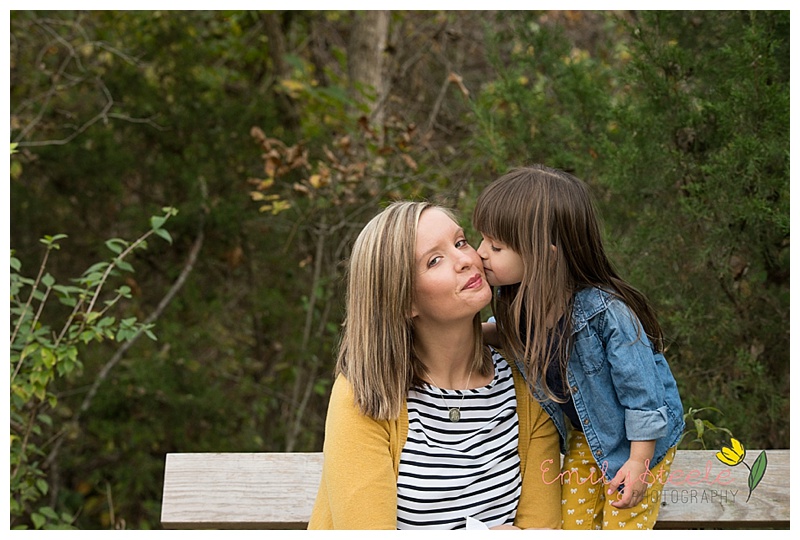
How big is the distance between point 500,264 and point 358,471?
612 mm

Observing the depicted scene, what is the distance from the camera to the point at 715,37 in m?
3.01

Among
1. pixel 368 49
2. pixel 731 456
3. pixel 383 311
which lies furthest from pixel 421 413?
pixel 368 49

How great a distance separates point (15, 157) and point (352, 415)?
3227mm

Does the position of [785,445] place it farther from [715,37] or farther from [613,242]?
[715,37]

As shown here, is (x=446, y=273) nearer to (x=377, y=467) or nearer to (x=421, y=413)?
(x=421, y=413)

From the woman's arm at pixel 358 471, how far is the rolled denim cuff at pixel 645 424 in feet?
1.89

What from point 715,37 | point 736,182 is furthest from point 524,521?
point 715,37

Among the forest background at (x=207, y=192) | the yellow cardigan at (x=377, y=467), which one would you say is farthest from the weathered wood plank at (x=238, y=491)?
the forest background at (x=207, y=192)

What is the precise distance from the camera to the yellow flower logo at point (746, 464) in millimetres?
2262

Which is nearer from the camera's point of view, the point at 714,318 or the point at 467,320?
the point at 467,320

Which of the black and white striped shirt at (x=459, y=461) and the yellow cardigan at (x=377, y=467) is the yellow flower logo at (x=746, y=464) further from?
the black and white striped shirt at (x=459, y=461)

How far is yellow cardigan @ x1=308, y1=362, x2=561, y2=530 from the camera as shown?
1.92 metres

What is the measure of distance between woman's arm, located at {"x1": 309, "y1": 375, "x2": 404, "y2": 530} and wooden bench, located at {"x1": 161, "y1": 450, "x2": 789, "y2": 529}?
1.36 ft

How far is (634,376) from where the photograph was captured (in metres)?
1.96
